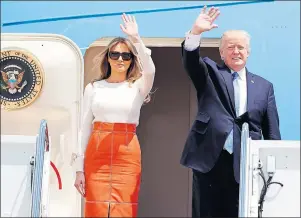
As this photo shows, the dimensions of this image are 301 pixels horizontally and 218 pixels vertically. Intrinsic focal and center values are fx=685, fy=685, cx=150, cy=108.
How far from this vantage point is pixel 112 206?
3613 mm

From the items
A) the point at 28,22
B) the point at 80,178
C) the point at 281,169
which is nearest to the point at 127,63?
the point at 80,178

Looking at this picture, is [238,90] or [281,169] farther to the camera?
[238,90]

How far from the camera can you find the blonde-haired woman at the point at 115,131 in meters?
3.62

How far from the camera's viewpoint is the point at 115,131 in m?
3.69

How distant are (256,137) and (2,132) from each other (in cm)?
163

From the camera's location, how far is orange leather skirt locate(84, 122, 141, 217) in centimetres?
362

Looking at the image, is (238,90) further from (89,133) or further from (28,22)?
(28,22)

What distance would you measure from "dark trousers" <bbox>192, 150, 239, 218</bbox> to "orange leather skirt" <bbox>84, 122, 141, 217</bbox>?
1.21 feet

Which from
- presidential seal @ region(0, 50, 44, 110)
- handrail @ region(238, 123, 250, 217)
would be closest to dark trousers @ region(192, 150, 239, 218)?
handrail @ region(238, 123, 250, 217)

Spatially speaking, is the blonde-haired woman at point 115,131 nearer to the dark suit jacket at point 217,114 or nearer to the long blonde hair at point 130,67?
the long blonde hair at point 130,67

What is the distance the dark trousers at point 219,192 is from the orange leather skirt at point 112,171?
368mm

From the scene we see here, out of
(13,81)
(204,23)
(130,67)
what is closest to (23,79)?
(13,81)

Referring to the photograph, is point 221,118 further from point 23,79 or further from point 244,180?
point 23,79

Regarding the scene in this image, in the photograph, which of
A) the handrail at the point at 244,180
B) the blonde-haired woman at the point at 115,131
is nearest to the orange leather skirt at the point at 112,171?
the blonde-haired woman at the point at 115,131
